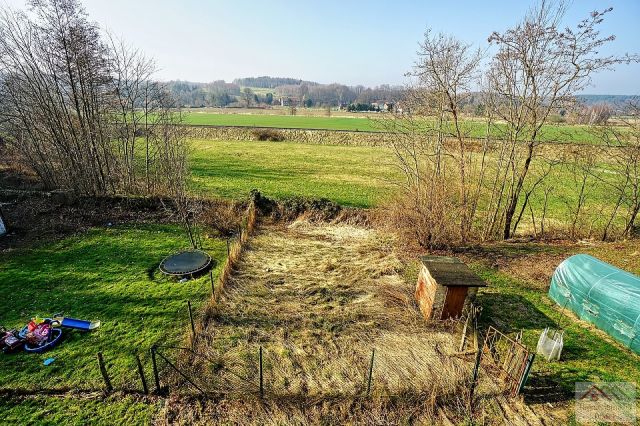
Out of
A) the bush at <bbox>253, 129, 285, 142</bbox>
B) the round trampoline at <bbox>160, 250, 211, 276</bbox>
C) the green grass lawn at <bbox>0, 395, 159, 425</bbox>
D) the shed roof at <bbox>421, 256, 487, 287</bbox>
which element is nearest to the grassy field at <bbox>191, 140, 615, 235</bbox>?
the bush at <bbox>253, 129, 285, 142</bbox>

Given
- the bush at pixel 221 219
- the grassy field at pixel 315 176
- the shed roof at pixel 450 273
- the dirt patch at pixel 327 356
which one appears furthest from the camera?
the grassy field at pixel 315 176

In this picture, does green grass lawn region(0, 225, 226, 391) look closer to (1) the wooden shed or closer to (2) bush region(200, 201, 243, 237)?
(2) bush region(200, 201, 243, 237)

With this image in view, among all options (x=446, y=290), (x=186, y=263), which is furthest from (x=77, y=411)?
(x=446, y=290)

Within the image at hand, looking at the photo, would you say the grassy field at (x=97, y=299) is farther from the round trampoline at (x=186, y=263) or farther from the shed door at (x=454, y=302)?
the shed door at (x=454, y=302)

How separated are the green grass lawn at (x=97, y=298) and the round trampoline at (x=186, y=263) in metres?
0.38

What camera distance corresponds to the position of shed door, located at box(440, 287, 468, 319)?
781cm

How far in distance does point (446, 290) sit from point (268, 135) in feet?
126

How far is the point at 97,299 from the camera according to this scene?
901cm

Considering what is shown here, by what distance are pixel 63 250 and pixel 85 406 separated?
843cm

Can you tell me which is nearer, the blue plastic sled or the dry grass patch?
the dry grass patch

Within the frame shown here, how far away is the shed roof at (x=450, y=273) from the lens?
7.72 metres

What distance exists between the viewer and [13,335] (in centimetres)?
736

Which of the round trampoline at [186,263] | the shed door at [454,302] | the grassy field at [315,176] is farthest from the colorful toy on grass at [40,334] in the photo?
the grassy field at [315,176]

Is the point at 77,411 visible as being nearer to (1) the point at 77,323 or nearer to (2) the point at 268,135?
(1) the point at 77,323
